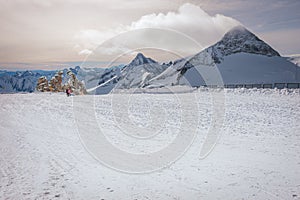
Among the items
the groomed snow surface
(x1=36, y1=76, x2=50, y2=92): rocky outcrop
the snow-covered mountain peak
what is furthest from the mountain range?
the groomed snow surface

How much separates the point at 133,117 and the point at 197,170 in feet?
26.4

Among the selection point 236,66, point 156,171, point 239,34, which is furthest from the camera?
point 239,34

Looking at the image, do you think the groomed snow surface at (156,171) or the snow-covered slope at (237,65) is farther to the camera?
the snow-covered slope at (237,65)

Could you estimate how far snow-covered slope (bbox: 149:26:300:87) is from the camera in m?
70.6

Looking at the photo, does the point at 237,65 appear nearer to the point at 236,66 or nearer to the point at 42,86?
the point at 236,66

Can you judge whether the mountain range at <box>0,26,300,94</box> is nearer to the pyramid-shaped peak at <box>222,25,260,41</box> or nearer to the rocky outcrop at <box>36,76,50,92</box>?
the pyramid-shaped peak at <box>222,25,260,41</box>

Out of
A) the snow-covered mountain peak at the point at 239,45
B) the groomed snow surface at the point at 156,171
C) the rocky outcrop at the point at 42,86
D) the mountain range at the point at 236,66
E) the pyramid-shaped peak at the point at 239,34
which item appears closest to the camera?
the groomed snow surface at the point at 156,171

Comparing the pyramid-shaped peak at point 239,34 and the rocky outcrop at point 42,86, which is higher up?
the pyramid-shaped peak at point 239,34

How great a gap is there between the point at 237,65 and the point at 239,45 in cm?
2060

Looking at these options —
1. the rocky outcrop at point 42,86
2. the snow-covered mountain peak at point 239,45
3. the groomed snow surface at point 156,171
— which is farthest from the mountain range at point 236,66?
the groomed snow surface at point 156,171

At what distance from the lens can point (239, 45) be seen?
9856 cm

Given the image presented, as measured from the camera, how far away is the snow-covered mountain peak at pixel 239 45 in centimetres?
9350

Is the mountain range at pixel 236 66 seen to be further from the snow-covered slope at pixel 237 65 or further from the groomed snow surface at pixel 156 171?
the groomed snow surface at pixel 156 171

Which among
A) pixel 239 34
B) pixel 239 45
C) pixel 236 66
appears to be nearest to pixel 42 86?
pixel 236 66
